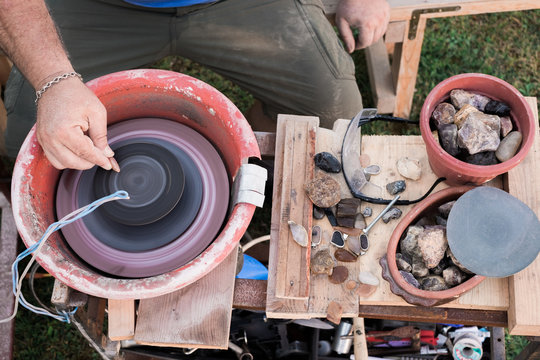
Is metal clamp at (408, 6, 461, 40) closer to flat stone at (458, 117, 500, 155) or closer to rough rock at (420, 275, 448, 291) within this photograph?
flat stone at (458, 117, 500, 155)

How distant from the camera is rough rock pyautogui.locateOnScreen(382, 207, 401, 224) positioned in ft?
4.13

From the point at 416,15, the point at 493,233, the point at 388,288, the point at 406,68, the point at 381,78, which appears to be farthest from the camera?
the point at 381,78

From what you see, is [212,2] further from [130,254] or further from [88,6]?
[130,254]

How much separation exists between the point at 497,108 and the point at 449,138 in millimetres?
141

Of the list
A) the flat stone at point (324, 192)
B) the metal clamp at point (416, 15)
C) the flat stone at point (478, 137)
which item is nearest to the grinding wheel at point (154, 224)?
the flat stone at point (324, 192)

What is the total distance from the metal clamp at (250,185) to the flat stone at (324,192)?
120mm

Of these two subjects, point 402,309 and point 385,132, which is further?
point 385,132

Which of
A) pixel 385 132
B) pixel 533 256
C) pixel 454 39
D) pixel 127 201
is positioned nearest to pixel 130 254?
pixel 127 201

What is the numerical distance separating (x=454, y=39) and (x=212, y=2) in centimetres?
144

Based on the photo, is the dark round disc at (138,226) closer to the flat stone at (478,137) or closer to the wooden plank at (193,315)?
the wooden plank at (193,315)

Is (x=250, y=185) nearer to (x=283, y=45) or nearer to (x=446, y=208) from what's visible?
(x=446, y=208)

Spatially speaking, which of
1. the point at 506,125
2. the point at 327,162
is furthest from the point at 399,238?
the point at 506,125

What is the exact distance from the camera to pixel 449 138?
119 centimetres

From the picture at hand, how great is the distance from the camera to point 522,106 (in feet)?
3.88
